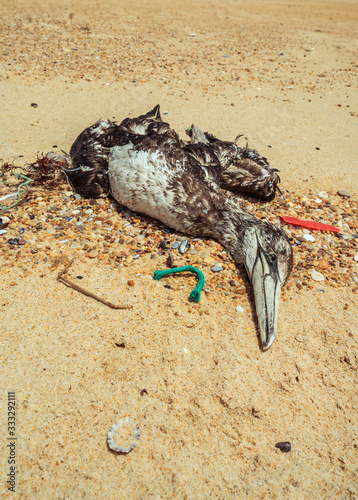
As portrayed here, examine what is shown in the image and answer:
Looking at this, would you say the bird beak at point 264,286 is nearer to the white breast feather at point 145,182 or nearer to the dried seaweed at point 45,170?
the white breast feather at point 145,182

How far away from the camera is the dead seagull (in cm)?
316

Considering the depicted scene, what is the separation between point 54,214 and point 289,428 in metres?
3.10

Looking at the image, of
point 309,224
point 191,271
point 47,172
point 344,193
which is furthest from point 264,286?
point 47,172

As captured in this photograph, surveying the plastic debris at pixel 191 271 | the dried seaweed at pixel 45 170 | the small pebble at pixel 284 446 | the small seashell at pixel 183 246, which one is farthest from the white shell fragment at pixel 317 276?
the dried seaweed at pixel 45 170

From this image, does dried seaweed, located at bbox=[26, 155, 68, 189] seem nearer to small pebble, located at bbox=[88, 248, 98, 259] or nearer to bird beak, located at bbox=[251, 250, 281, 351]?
small pebble, located at bbox=[88, 248, 98, 259]

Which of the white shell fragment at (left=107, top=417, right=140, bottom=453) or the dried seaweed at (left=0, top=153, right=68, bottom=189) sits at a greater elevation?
the dried seaweed at (left=0, top=153, right=68, bottom=189)

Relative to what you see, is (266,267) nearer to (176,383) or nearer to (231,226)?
(231,226)

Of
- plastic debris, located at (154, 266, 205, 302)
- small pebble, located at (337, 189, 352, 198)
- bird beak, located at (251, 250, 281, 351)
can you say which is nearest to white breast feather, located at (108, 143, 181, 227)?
plastic debris, located at (154, 266, 205, 302)

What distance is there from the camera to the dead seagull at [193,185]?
3.16m

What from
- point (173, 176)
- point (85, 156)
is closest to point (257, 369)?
point (173, 176)

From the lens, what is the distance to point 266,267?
10.1 feet

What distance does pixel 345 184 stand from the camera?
494 centimetres

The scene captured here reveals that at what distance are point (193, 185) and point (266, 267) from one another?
1.24 meters

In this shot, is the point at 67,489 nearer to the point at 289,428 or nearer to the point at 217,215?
the point at 289,428
